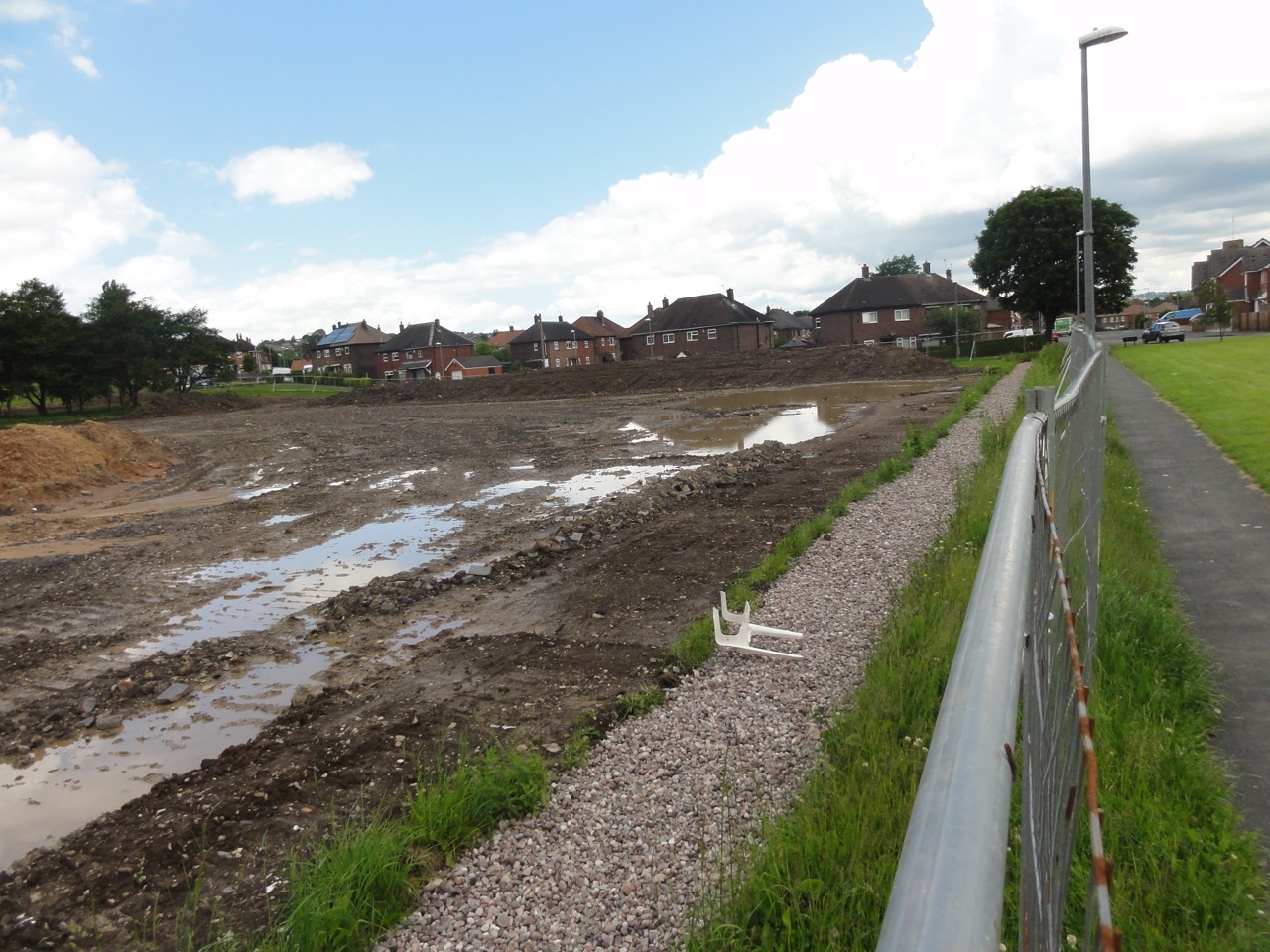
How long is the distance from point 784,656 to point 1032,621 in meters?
6.11

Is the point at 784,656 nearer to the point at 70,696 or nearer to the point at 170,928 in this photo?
the point at 170,928

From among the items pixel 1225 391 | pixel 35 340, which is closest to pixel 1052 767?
pixel 1225 391

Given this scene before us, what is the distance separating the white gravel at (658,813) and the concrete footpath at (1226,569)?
2403mm

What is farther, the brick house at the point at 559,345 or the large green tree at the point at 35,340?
the brick house at the point at 559,345

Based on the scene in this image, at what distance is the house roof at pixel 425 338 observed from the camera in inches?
4387

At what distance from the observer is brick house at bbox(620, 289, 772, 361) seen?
310ft

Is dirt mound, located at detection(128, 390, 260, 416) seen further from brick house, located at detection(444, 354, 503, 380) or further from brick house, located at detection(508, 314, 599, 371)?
brick house, located at detection(508, 314, 599, 371)

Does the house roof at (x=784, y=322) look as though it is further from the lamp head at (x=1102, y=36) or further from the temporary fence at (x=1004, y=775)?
the temporary fence at (x=1004, y=775)

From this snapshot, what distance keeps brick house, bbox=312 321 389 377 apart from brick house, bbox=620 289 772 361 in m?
38.4

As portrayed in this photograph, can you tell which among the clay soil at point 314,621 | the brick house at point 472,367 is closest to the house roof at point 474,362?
the brick house at point 472,367

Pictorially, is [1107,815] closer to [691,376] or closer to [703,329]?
[691,376]

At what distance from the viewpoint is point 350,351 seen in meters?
123

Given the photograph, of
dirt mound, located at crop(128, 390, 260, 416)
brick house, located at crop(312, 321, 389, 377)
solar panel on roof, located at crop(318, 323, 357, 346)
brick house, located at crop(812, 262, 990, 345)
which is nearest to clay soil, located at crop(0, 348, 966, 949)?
dirt mound, located at crop(128, 390, 260, 416)

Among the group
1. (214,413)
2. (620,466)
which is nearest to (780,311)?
(214,413)
